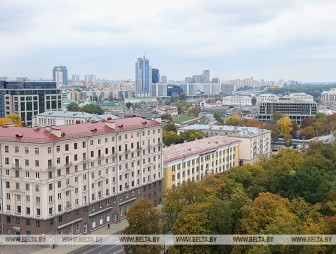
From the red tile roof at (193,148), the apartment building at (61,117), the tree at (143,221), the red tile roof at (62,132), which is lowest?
the tree at (143,221)

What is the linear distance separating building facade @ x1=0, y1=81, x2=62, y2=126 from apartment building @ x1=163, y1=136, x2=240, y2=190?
150 ft

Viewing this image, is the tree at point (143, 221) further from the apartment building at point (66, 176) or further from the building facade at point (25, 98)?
the building facade at point (25, 98)

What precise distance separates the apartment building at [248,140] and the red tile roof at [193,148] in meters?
1.64

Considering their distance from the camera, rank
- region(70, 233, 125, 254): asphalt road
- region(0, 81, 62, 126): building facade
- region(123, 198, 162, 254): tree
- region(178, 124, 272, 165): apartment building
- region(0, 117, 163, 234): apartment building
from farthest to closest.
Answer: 1. region(0, 81, 62, 126): building facade
2. region(178, 124, 272, 165): apartment building
3. region(0, 117, 163, 234): apartment building
4. region(70, 233, 125, 254): asphalt road
5. region(123, 198, 162, 254): tree

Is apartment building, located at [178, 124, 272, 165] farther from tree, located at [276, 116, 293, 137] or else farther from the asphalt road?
the asphalt road

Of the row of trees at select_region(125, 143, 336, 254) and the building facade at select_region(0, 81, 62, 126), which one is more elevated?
the building facade at select_region(0, 81, 62, 126)

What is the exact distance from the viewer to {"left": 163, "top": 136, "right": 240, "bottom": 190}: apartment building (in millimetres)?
41841

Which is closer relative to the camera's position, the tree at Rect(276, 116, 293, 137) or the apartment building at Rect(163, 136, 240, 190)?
the apartment building at Rect(163, 136, 240, 190)

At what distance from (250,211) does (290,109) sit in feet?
273

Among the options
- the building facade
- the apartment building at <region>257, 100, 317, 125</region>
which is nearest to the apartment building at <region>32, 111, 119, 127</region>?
the building facade

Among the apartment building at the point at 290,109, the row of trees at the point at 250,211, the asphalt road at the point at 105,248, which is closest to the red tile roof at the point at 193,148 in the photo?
the row of trees at the point at 250,211

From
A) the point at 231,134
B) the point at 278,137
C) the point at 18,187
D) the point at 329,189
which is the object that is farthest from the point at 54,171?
the point at 278,137

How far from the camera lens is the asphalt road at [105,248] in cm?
2848

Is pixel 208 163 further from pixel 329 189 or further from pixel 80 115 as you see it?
pixel 80 115
